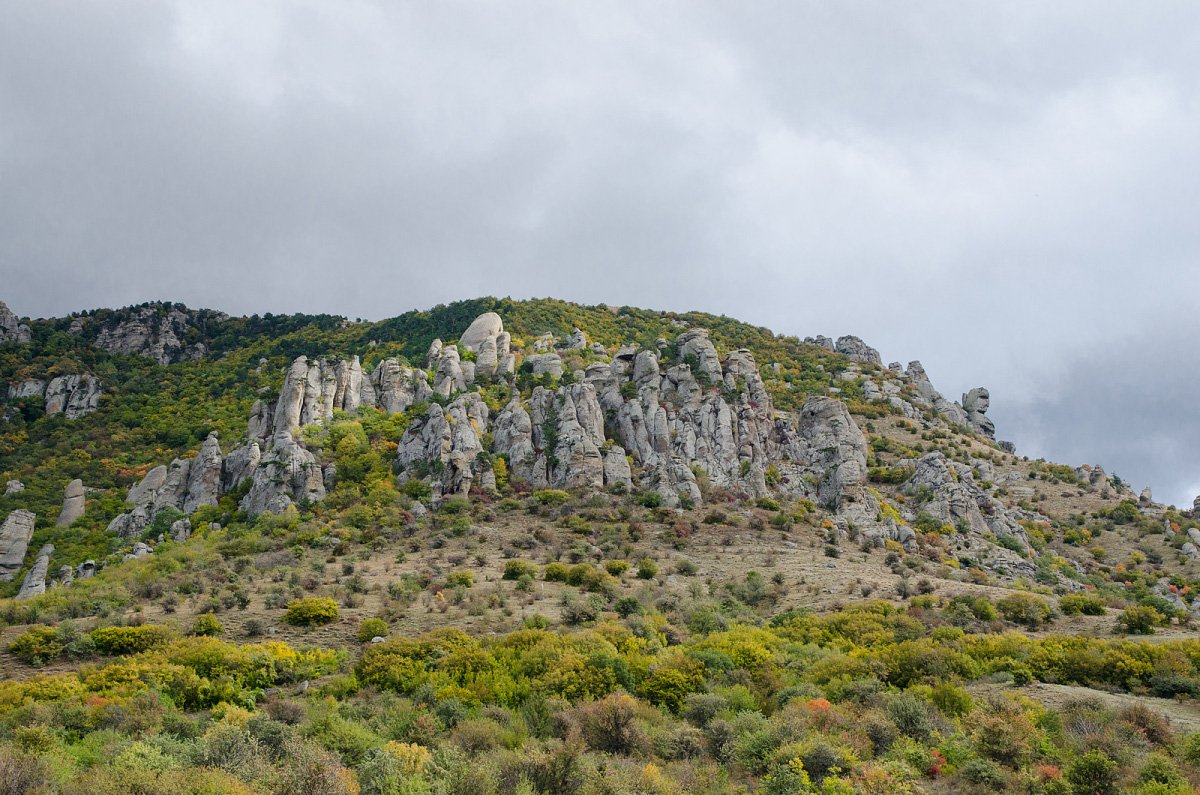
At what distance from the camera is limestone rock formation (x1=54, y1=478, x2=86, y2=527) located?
49.9 meters

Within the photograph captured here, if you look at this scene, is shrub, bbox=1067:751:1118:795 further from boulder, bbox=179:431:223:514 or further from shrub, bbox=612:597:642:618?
boulder, bbox=179:431:223:514

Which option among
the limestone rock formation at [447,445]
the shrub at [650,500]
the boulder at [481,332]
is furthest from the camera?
the boulder at [481,332]

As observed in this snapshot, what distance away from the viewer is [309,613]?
28453mm

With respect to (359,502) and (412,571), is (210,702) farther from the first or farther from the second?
(359,502)

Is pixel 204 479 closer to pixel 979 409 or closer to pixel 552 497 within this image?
pixel 552 497

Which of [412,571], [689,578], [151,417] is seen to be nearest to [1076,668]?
[689,578]

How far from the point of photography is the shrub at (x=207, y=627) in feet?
87.2

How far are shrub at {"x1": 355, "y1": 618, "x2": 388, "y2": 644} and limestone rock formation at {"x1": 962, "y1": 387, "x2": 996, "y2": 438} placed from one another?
3318 inches

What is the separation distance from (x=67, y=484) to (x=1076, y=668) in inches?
2724

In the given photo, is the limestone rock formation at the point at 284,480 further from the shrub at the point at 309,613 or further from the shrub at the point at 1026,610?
the shrub at the point at 1026,610

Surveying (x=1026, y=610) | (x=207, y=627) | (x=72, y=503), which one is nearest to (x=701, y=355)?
(x=1026, y=610)

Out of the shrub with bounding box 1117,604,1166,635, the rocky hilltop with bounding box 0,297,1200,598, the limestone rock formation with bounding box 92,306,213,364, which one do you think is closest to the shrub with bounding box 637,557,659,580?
the rocky hilltop with bounding box 0,297,1200,598

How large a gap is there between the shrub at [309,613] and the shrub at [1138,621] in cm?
3314

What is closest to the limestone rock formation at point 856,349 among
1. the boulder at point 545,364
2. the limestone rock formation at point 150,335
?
the boulder at point 545,364
